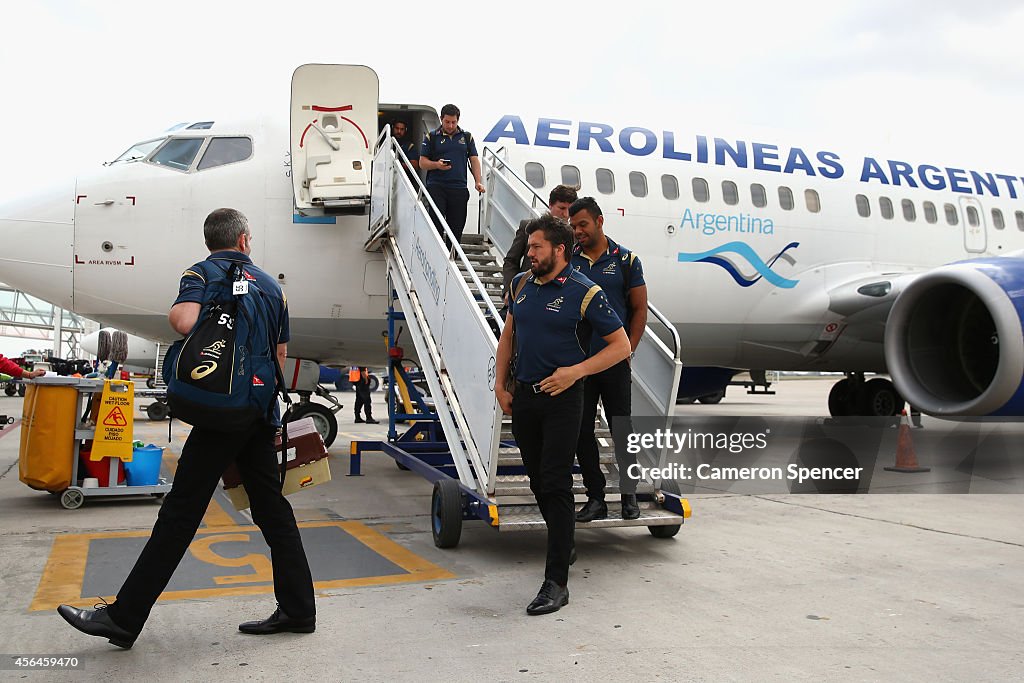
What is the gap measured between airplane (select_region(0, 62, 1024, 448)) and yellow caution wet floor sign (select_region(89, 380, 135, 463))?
1.74 m

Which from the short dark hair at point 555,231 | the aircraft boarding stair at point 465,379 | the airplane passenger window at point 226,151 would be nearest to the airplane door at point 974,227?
the aircraft boarding stair at point 465,379

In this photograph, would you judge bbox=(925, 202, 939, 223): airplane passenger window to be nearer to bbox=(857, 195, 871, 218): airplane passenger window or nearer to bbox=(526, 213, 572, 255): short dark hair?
bbox=(857, 195, 871, 218): airplane passenger window

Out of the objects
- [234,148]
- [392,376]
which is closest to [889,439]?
[392,376]

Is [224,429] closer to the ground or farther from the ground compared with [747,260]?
closer to the ground

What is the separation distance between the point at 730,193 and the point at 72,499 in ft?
23.7

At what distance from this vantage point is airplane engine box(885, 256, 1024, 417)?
299 inches

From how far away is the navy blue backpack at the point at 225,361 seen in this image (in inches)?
128

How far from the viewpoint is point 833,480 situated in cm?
891

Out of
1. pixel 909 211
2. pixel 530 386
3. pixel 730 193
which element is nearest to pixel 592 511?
pixel 530 386

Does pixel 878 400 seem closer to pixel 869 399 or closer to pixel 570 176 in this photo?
pixel 869 399

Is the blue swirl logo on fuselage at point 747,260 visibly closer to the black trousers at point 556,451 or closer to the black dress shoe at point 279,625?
the black trousers at point 556,451

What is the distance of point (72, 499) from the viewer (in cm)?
625

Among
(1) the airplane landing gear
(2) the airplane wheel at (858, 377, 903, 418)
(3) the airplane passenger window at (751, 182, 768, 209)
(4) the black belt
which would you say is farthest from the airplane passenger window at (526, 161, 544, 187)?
(2) the airplane wheel at (858, 377, 903, 418)

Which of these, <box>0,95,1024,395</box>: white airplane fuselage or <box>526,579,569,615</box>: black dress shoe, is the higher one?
<box>0,95,1024,395</box>: white airplane fuselage
